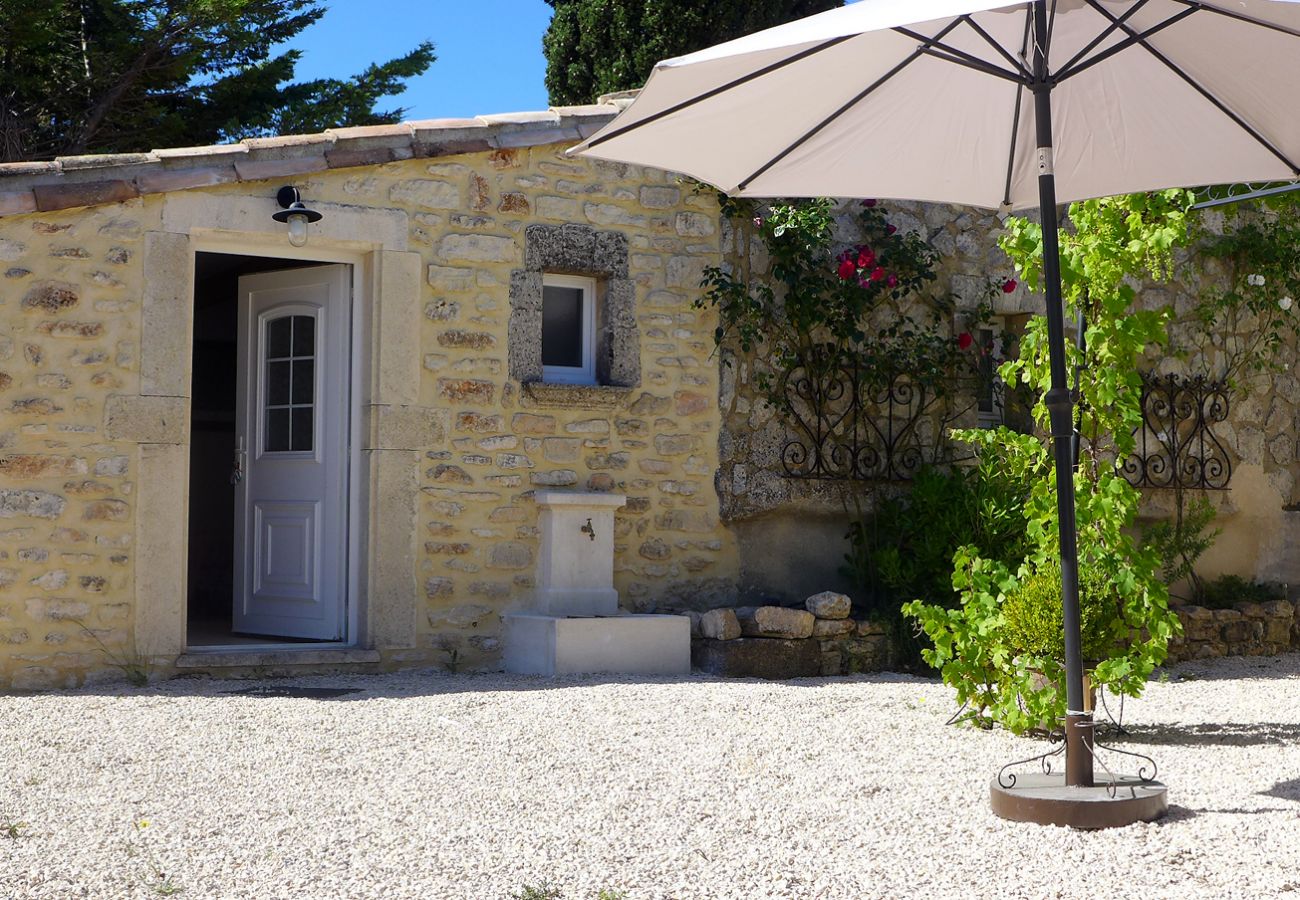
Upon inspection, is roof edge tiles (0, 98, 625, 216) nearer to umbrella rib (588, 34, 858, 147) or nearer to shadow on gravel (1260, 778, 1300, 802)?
umbrella rib (588, 34, 858, 147)

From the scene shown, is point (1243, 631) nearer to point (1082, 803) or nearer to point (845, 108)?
point (1082, 803)

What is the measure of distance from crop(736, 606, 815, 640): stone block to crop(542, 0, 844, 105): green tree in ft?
24.7

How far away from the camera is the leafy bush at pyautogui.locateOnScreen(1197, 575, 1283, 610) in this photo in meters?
8.65

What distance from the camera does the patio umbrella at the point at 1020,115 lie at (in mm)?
3820

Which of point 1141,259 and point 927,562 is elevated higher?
point 1141,259

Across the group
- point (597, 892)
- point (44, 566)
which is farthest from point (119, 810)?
point (44, 566)

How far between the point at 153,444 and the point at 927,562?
3860 mm

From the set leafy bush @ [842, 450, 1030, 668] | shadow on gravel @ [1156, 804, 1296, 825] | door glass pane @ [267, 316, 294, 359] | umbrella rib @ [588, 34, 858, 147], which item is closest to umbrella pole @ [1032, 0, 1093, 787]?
shadow on gravel @ [1156, 804, 1296, 825]

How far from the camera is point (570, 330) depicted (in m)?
7.41

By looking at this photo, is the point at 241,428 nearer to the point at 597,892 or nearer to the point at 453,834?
the point at 453,834

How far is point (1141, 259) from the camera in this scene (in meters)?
4.95

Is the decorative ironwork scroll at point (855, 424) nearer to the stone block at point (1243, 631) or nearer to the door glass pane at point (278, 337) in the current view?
the stone block at point (1243, 631)

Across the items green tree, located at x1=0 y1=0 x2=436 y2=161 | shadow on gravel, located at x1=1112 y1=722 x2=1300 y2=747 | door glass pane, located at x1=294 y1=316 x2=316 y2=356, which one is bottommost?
shadow on gravel, located at x1=1112 y1=722 x2=1300 y2=747

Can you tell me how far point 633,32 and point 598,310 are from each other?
270 inches
